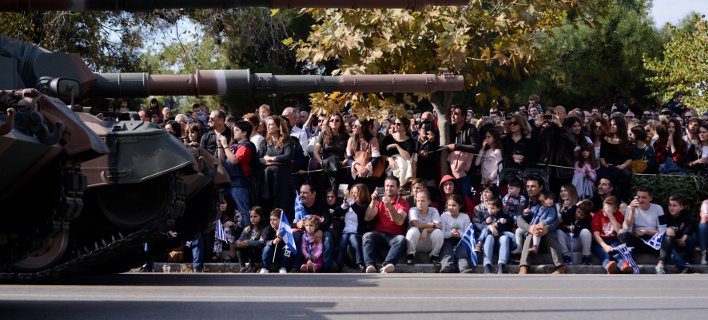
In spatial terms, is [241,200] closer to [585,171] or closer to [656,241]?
[585,171]

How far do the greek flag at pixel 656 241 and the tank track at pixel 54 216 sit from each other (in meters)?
7.66

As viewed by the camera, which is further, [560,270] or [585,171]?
[585,171]

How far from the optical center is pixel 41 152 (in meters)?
5.93

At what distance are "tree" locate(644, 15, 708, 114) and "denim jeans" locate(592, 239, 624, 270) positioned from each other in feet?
57.3

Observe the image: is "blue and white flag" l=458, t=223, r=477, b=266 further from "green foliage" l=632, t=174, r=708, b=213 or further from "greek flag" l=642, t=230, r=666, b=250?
"green foliage" l=632, t=174, r=708, b=213

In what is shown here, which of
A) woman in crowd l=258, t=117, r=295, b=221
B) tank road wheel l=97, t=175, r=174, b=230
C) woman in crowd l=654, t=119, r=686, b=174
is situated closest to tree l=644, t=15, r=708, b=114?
woman in crowd l=654, t=119, r=686, b=174

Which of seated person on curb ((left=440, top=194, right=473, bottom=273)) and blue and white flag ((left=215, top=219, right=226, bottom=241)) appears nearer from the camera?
seated person on curb ((left=440, top=194, right=473, bottom=273))

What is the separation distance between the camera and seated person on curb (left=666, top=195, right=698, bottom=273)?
36.1ft

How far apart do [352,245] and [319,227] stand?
496 mm

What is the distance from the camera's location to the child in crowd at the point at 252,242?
35.9 feet

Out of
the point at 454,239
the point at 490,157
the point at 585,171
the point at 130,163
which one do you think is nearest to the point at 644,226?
the point at 585,171

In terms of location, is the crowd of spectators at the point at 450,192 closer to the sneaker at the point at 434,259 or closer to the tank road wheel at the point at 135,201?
the sneaker at the point at 434,259

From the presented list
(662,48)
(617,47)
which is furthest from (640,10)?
(617,47)

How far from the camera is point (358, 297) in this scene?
22.7 feet
